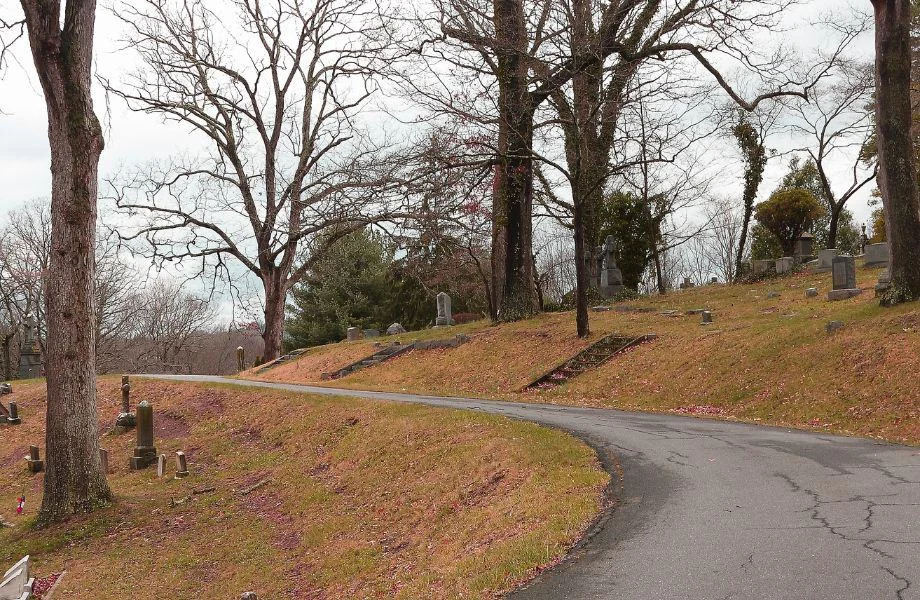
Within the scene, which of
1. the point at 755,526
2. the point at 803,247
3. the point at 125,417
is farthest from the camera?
the point at 803,247

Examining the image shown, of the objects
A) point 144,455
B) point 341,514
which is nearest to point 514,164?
point 144,455

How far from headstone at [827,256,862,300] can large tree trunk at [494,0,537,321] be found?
30.9ft

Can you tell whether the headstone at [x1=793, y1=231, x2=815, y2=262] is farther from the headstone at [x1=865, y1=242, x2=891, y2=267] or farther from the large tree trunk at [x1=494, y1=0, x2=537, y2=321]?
the large tree trunk at [x1=494, y1=0, x2=537, y2=321]

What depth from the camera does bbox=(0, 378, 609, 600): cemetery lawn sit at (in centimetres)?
729

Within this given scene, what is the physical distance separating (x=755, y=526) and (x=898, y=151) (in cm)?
1286

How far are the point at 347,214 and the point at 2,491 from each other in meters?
12.9

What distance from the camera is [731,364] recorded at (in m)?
16.2

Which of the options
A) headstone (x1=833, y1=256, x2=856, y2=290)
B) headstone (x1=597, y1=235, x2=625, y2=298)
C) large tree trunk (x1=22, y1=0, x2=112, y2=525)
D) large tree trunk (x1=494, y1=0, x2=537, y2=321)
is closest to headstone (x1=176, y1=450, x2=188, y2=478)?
large tree trunk (x1=22, y1=0, x2=112, y2=525)

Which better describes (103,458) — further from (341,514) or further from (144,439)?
(341,514)

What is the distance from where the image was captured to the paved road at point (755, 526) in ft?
16.3

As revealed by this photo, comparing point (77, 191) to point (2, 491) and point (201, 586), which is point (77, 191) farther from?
point (2, 491)

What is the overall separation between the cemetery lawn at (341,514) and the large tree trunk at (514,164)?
10189 millimetres

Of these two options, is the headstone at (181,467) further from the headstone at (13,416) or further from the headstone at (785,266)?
the headstone at (785,266)

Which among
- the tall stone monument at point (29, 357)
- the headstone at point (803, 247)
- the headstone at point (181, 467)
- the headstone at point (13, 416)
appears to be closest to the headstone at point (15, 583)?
the headstone at point (181, 467)
